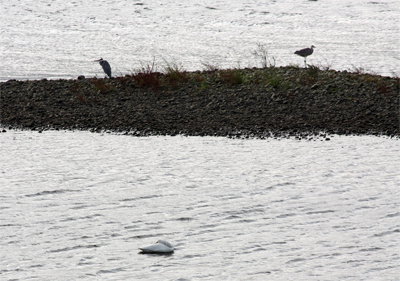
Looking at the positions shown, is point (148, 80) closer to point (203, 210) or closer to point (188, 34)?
point (203, 210)

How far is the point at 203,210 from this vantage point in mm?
9055

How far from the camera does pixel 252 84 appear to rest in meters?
19.9

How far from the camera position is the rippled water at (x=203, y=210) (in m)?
6.95

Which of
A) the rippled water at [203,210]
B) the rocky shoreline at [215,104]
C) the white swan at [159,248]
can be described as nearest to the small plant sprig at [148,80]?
the rocky shoreline at [215,104]

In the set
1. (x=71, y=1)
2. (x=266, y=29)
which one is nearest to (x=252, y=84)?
(x=266, y=29)

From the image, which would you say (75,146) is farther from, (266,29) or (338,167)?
(266,29)

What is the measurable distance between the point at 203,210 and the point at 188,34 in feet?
113

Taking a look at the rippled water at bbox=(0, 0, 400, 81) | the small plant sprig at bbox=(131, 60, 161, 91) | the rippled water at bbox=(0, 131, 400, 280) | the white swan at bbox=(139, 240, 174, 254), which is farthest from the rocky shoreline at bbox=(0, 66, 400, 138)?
the white swan at bbox=(139, 240, 174, 254)

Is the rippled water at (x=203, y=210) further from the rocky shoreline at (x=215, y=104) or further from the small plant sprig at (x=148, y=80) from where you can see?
the small plant sprig at (x=148, y=80)

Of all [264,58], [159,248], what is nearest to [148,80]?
[264,58]

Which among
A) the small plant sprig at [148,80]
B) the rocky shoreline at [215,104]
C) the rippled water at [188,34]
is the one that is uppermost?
the rippled water at [188,34]

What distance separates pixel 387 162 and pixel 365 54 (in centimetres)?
2162

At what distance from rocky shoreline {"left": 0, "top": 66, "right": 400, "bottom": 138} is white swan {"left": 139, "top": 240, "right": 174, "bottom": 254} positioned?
828cm

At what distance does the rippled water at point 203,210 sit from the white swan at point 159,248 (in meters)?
0.11
